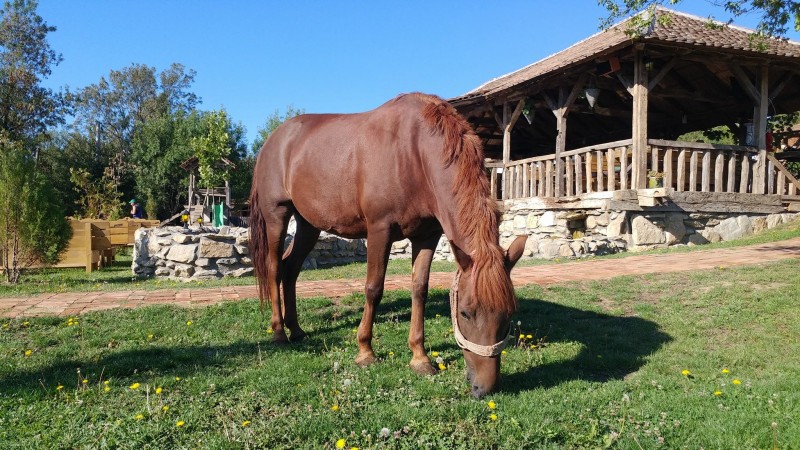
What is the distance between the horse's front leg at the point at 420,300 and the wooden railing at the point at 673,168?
8016 mm

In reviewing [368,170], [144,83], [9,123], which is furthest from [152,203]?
[368,170]

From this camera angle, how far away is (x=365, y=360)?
12.2ft

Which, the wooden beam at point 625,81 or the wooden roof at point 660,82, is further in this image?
the wooden beam at point 625,81

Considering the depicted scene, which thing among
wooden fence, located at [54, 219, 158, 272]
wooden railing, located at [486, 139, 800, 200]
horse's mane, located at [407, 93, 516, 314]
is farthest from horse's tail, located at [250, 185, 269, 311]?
wooden railing, located at [486, 139, 800, 200]

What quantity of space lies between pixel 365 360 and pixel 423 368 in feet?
1.46

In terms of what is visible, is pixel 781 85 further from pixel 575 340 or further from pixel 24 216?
pixel 24 216

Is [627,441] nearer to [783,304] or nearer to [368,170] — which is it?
[368,170]

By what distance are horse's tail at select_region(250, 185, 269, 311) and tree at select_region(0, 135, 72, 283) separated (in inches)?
241

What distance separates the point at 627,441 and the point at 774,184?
1274cm

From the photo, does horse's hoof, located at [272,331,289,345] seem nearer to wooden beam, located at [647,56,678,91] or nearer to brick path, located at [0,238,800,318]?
brick path, located at [0,238,800,318]

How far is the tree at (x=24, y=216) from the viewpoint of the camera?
868 centimetres

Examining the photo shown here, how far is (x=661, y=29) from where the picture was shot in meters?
10.3

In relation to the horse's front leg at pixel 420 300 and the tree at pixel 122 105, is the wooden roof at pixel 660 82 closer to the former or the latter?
the horse's front leg at pixel 420 300

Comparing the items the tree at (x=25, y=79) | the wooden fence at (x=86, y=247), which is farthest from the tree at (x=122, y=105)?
the wooden fence at (x=86, y=247)
